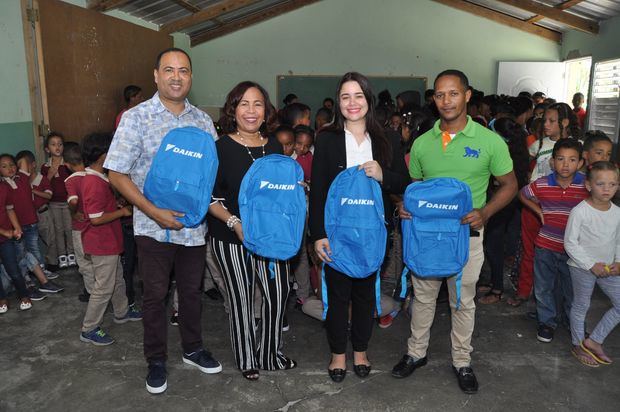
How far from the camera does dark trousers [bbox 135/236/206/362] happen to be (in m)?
2.45

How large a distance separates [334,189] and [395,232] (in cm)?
168

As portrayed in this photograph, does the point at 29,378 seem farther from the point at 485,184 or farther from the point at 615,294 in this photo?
the point at 615,294

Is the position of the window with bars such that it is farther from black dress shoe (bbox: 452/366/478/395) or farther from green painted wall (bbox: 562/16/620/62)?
black dress shoe (bbox: 452/366/478/395)

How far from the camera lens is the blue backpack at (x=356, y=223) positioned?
2.25 metres

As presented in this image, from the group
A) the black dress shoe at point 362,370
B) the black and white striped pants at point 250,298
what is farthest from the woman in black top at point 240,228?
the black dress shoe at point 362,370

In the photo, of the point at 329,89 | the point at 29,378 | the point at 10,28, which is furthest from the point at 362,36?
the point at 29,378

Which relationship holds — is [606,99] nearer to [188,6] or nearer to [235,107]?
[188,6]

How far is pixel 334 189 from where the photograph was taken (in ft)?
7.49

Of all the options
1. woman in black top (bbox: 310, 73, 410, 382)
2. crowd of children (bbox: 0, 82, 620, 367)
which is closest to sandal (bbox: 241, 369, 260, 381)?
woman in black top (bbox: 310, 73, 410, 382)

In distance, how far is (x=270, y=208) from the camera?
7.43 ft

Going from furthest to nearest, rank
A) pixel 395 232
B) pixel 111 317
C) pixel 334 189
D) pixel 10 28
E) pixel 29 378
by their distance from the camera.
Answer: pixel 10 28, pixel 395 232, pixel 111 317, pixel 29 378, pixel 334 189

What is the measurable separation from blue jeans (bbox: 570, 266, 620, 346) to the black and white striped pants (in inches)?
70.1

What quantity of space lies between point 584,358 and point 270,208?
2.11 meters

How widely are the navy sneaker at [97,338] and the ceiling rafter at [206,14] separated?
6.81 metres
